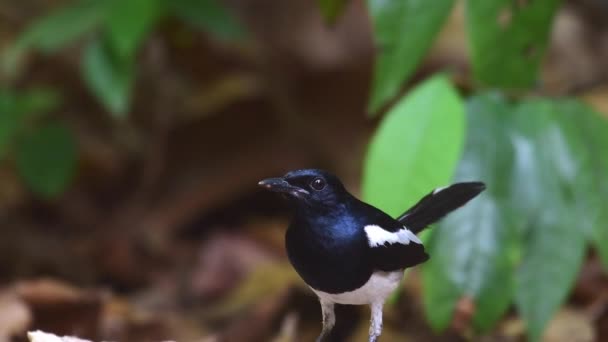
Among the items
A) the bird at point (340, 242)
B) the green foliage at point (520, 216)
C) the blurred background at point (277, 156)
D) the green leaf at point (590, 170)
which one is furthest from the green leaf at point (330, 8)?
the bird at point (340, 242)

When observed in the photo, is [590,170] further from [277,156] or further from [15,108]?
[277,156]

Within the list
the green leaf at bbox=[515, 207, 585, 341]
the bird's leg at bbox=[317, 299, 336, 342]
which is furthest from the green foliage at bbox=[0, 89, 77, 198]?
the bird's leg at bbox=[317, 299, 336, 342]

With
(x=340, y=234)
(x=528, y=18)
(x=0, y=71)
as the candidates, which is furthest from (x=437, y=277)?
(x=0, y=71)

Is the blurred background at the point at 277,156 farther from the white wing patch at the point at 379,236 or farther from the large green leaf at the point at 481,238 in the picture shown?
the white wing patch at the point at 379,236

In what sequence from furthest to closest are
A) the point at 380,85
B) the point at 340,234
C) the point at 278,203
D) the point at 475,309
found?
the point at 278,203 < the point at 475,309 < the point at 380,85 < the point at 340,234

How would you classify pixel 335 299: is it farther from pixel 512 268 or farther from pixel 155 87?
pixel 155 87
